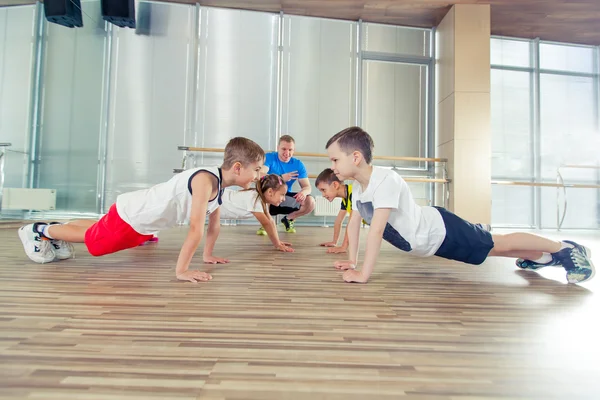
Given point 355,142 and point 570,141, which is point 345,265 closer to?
point 355,142

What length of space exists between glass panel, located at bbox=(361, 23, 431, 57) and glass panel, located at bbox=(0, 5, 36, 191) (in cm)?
374

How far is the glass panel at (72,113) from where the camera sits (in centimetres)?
362

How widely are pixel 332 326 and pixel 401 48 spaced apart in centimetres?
438

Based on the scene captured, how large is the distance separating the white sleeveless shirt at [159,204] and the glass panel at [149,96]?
284cm

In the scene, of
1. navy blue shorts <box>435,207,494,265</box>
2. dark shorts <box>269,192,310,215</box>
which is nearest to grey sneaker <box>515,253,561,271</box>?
navy blue shorts <box>435,207,494,265</box>

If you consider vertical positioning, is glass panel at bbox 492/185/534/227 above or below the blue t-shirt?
below

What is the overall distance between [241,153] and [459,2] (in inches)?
143

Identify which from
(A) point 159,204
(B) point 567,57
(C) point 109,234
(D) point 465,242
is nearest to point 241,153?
(A) point 159,204

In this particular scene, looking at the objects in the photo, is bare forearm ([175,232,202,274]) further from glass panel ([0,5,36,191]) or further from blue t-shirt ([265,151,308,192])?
glass panel ([0,5,36,191])

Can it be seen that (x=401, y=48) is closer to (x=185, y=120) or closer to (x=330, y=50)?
(x=330, y=50)

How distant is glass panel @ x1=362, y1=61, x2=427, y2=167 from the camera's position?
419cm

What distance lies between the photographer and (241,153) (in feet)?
3.75

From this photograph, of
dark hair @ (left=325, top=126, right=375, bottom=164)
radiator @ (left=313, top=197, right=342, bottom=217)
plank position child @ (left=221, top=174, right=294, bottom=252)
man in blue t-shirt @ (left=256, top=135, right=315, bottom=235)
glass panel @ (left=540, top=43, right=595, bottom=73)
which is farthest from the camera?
glass panel @ (left=540, top=43, right=595, bottom=73)

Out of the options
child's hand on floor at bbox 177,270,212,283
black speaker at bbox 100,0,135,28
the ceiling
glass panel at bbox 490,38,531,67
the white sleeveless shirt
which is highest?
the ceiling
